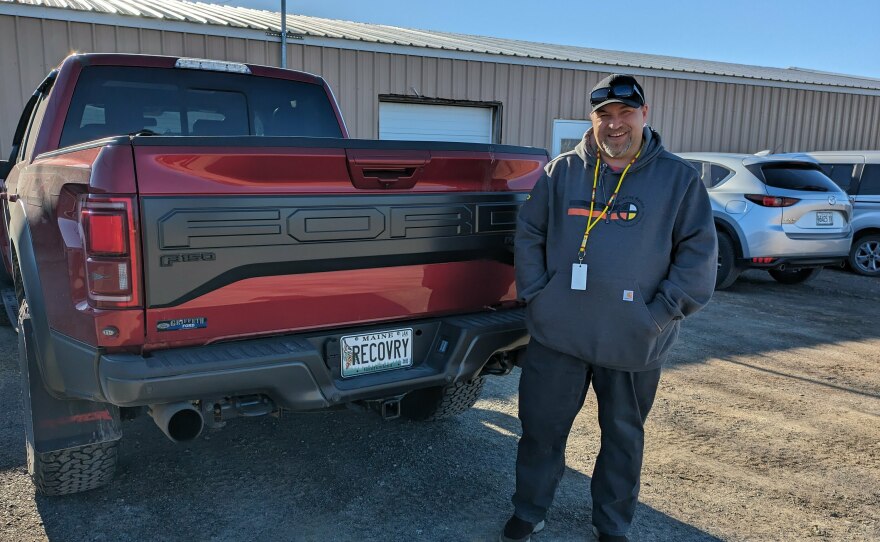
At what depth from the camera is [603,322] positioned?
244cm

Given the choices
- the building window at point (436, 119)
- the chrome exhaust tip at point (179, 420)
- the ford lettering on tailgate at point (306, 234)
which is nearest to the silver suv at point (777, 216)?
the building window at point (436, 119)

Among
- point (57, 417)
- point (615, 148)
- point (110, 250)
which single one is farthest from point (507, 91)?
point (110, 250)

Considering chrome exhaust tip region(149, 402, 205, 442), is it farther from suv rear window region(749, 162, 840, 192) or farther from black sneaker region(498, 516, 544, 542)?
suv rear window region(749, 162, 840, 192)

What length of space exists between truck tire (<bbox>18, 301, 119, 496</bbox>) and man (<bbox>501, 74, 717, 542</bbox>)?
5.75ft

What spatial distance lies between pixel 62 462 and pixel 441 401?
1.89 m

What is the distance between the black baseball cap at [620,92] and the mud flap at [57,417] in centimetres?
227

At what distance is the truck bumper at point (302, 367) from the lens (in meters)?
2.25

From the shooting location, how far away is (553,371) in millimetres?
2629

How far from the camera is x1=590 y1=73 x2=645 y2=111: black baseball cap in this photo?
242cm

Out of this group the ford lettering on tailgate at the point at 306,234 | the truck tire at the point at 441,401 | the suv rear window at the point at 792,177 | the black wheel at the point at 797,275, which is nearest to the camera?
the ford lettering on tailgate at the point at 306,234

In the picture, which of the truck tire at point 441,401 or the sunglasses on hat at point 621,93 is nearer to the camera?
the sunglasses on hat at point 621,93

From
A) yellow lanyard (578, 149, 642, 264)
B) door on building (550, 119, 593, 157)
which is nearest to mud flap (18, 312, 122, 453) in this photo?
yellow lanyard (578, 149, 642, 264)

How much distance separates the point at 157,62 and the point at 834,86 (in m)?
→ 16.5

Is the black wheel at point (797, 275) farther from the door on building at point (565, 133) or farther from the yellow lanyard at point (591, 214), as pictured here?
the yellow lanyard at point (591, 214)
